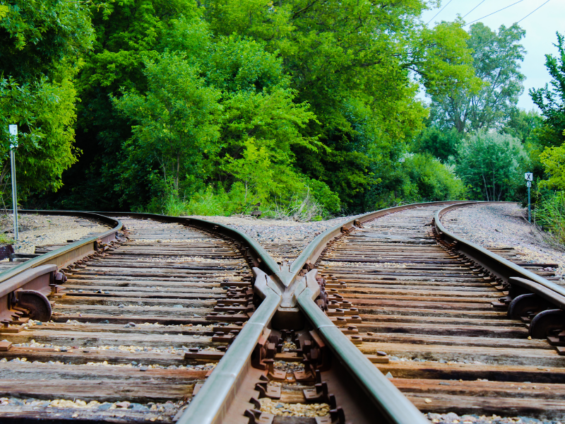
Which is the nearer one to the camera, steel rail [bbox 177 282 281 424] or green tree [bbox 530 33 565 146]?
steel rail [bbox 177 282 281 424]

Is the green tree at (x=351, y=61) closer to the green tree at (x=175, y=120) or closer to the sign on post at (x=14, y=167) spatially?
the green tree at (x=175, y=120)

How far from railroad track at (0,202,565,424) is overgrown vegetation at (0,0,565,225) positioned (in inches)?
297

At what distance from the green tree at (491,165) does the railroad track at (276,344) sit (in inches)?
1675

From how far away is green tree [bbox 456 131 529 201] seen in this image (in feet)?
141

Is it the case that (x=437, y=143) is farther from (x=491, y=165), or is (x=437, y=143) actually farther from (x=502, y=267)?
(x=502, y=267)

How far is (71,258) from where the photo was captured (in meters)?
4.53

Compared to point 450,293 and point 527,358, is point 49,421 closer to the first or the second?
point 527,358

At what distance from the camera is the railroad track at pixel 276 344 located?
1.56 meters

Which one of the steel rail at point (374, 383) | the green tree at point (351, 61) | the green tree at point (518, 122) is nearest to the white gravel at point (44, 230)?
the steel rail at point (374, 383)

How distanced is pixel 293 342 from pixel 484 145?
45556 mm

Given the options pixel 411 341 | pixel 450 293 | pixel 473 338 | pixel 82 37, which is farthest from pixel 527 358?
pixel 82 37

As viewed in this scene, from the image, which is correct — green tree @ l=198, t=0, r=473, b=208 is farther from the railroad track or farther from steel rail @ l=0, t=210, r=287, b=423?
the railroad track

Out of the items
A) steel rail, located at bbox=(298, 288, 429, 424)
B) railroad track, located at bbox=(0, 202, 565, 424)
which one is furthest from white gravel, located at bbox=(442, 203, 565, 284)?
steel rail, located at bbox=(298, 288, 429, 424)

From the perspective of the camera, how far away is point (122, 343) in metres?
2.31
